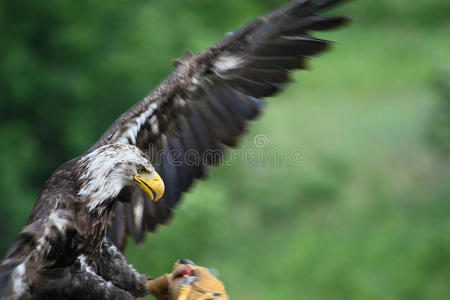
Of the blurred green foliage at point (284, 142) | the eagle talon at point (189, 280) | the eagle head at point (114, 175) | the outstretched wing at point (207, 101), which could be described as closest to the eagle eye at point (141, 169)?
the eagle head at point (114, 175)

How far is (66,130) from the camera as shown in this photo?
35.5 ft

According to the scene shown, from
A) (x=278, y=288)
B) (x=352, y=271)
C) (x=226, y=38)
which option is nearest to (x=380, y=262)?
(x=352, y=271)

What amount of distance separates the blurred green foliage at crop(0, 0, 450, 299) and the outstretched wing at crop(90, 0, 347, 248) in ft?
13.3

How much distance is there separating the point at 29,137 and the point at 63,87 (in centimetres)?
75

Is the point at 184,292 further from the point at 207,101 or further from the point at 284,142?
the point at 284,142

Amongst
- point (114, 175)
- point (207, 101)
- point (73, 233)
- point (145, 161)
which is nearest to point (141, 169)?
point (145, 161)

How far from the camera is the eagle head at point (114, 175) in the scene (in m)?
5.48

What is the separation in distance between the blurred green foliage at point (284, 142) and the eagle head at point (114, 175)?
5.16 meters

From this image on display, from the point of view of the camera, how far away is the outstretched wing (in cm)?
626

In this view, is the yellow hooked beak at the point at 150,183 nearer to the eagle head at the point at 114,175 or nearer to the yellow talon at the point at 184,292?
the eagle head at the point at 114,175

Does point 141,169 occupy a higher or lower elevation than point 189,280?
higher

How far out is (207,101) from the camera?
664cm

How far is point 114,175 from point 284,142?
A: 29.1ft

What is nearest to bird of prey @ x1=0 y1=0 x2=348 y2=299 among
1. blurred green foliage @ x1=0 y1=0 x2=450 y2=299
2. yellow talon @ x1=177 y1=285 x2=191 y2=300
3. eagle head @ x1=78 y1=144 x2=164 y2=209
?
eagle head @ x1=78 y1=144 x2=164 y2=209
